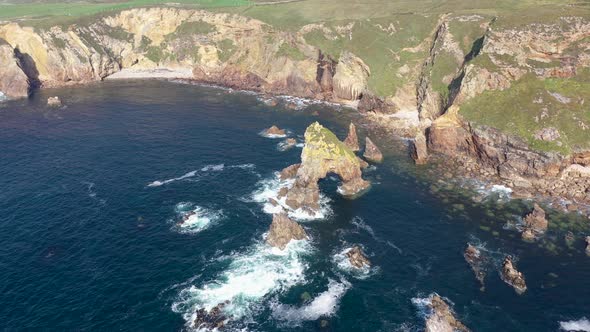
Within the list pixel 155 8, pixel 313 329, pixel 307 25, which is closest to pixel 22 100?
pixel 155 8

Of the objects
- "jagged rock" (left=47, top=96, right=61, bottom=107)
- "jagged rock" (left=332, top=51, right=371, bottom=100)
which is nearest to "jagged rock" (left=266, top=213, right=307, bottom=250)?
"jagged rock" (left=332, top=51, right=371, bottom=100)

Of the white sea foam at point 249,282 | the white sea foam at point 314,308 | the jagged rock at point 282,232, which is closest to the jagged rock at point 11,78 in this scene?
the white sea foam at point 249,282

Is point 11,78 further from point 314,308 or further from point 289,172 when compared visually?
point 314,308

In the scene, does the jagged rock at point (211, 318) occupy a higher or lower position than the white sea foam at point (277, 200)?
lower

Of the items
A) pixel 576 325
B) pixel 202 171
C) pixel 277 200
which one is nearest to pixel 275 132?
pixel 202 171

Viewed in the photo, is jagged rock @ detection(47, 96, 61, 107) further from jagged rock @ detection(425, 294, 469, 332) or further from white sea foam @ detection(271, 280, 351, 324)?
jagged rock @ detection(425, 294, 469, 332)

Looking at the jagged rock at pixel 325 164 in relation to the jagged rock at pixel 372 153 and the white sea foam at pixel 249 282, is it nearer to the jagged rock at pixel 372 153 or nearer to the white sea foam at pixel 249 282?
the jagged rock at pixel 372 153
